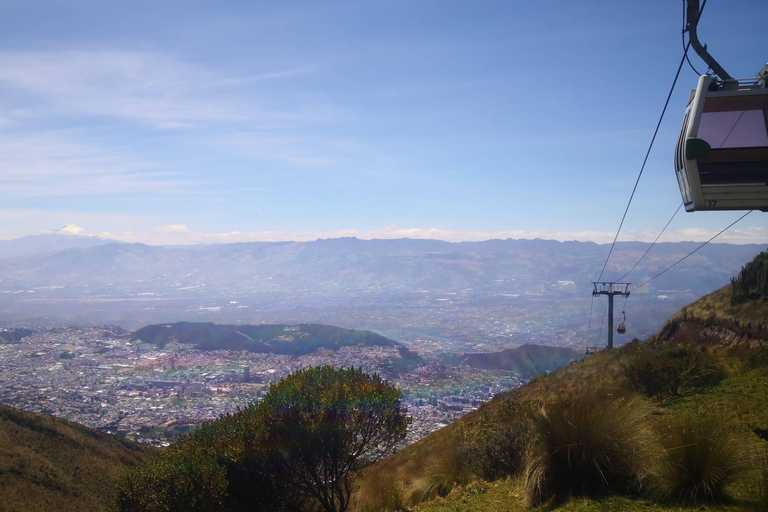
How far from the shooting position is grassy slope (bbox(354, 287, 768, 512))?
549cm

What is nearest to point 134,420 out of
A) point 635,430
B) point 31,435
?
point 31,435

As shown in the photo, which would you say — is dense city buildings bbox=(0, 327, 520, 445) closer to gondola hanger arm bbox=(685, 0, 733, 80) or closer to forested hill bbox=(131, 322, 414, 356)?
forested hill bbox=(131, 322, 414, 356)

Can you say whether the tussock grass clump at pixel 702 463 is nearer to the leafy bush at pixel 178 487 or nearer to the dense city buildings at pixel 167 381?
the leafy bush at pixel 178 487

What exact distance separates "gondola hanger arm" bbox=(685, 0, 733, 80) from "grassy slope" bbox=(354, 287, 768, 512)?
468 cm

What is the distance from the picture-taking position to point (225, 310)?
178500 mm

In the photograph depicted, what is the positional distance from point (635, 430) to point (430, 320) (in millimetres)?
135785

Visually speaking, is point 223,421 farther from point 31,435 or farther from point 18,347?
point 18,347

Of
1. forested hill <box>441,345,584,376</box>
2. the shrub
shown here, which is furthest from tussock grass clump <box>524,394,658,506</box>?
forested hill <box>441,345,584,376</box>

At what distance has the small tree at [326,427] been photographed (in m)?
10.2

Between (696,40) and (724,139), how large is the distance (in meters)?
1.40

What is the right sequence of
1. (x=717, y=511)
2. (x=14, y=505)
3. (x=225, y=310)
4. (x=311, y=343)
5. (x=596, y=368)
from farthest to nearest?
(x=225, y=310) → (x=311, y=343) → (x=596, y=368) → (x=14, y=505) → (x=717, y=511)

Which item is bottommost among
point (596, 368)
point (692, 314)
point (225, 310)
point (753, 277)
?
point (225, 310)

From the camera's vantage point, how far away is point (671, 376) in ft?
39.3

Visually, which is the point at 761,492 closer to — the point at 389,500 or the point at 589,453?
the point at 589,453
